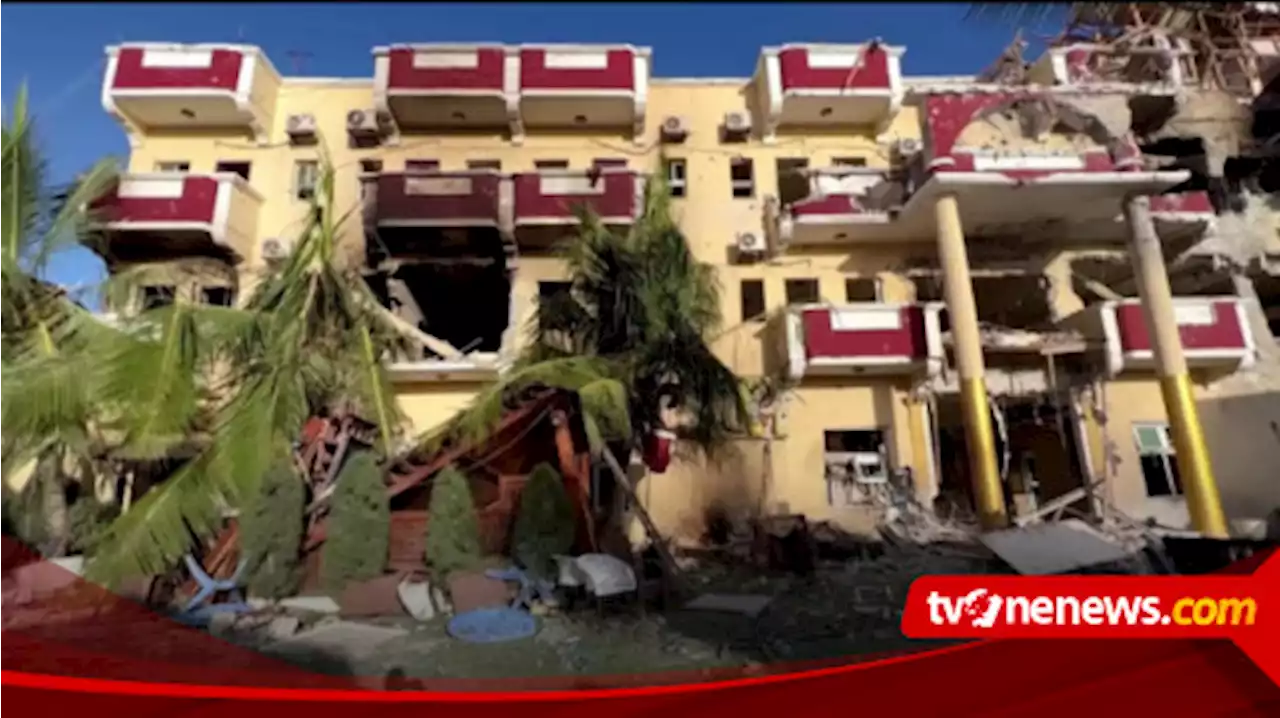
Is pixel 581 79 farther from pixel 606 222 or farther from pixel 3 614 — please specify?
pixel 3 614

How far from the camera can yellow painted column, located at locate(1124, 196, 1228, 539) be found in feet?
38.0

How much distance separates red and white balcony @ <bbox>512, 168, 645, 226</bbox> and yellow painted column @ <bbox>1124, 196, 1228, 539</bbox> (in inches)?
341

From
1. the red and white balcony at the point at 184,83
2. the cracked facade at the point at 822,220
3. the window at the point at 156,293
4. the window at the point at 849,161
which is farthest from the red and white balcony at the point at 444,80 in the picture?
the window at the point at 849,161

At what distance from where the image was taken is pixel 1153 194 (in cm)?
→ 1319

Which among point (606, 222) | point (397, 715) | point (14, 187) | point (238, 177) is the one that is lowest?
point (397, 715)

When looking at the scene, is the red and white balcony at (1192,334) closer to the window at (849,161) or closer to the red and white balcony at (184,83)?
the window at (849,161)

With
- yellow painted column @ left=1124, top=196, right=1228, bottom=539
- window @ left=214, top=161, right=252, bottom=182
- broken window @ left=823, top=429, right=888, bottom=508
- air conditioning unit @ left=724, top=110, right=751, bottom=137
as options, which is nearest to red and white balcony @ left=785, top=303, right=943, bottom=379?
broken window @ left=823, top=429, right=888, bottom=508

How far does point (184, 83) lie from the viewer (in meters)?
14.2

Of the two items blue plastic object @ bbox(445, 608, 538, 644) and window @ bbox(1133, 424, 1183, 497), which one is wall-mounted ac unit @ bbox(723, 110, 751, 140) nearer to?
window @ bbox(1133, 424, 1183, 497)

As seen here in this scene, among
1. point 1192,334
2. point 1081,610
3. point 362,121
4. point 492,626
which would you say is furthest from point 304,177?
point 1192,334

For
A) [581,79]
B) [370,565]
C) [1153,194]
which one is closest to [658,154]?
[581,79]

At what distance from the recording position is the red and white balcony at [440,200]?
13461mm

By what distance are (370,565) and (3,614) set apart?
3.45 metres

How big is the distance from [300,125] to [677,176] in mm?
7632
